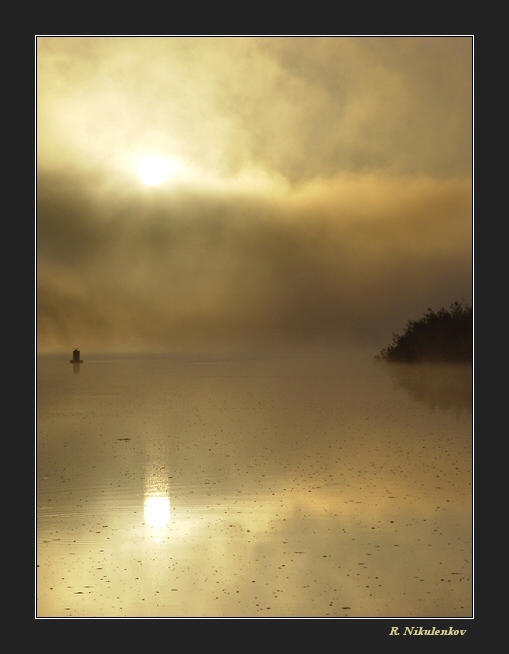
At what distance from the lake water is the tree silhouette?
166 cm

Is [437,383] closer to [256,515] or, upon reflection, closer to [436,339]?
[436,339]

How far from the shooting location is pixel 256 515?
7703mm

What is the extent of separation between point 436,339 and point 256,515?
11.5m

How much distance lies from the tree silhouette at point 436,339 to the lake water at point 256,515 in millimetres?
1659

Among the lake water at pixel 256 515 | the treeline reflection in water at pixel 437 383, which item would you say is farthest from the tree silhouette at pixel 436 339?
the lake water at pixel 256 515

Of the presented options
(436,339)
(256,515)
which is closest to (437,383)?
(436,339)

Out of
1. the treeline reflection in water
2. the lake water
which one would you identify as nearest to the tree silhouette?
the treeline reflection in water

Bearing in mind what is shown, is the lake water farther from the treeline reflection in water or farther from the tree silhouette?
the tree silhouette

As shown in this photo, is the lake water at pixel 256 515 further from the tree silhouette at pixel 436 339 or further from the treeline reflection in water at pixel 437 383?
the tree silhouette at pixel 436 339

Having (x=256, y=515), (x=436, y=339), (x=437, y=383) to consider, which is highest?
(x=436, y=339)

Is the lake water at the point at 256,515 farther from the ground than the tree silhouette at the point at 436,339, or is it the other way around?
the tree silhouette at the point at 436,339

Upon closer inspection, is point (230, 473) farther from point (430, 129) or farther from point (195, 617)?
point (430, 129)

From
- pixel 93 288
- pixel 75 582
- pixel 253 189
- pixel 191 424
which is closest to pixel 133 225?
pixel 93 288

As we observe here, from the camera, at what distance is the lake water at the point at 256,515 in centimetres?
633
